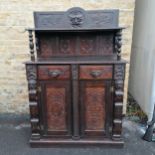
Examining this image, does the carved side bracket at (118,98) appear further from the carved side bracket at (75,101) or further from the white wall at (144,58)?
the white wall at (144,58)

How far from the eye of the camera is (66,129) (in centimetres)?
246

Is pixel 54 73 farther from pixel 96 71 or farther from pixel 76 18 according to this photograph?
pixel 76 18

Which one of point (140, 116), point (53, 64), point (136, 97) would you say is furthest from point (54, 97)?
point (136, 97)

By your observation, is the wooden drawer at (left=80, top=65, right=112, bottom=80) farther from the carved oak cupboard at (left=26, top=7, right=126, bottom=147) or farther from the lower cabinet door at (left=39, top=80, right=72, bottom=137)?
the lower cabinet door at (left=39, top=80, right=72, bottom=137)

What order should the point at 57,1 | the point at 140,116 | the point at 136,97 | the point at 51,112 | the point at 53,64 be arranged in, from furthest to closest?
the point at 136,97 < the point at 140,116 < the point at 57,1 < the point at 51,112 < the point at 53,64

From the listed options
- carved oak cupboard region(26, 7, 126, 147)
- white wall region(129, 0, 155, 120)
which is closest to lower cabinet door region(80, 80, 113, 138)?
carved oak cupboard region(26, 7, 126, 147)

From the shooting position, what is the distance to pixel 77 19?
7.55 feet

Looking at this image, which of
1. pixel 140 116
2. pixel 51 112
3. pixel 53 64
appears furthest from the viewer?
pixel 140 116

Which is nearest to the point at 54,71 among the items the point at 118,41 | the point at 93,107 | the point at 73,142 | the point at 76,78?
the point at 76,78

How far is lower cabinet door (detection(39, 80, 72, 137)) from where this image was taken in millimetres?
2344

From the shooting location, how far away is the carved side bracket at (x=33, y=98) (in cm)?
226

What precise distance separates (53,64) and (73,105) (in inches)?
18.0

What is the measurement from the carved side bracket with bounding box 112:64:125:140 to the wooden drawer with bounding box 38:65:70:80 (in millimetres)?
461

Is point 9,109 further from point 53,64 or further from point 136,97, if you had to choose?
point 136,97
